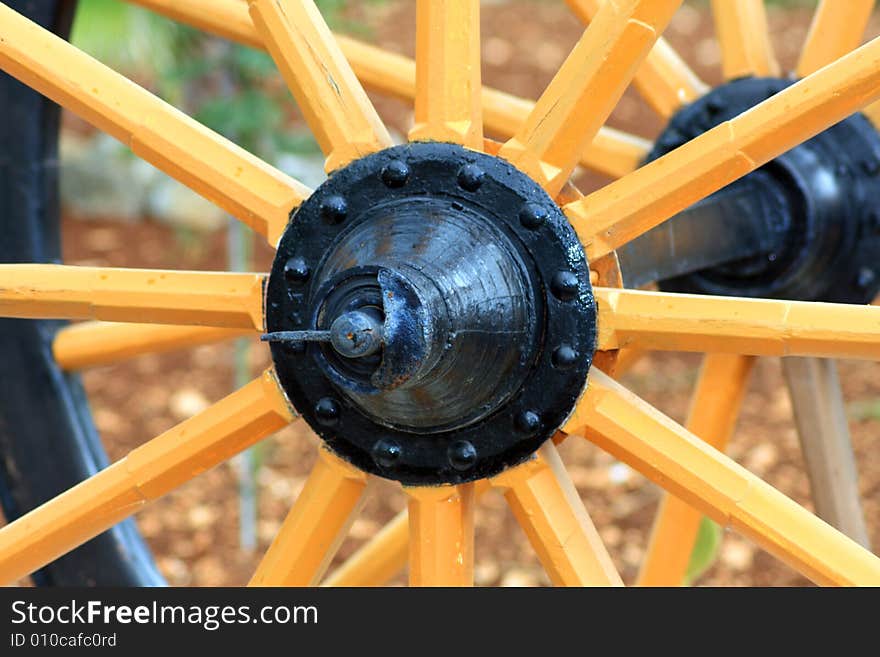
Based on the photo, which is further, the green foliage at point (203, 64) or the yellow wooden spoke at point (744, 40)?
the green foliage at point (203, 64)

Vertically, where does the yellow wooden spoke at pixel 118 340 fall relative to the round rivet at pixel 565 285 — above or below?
above

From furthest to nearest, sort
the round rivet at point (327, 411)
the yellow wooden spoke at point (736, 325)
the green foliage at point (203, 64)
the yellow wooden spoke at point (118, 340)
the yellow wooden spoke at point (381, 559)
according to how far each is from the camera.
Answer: the green foliage at point (203, 64) → the yellow wooden spoke at point (381, 559) → the yellow wooden spoke at point (118, 340) → the round rivet at point (327, 411) → the yellow wooden spoke at point (736, 325)

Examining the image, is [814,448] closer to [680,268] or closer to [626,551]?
[680,268]

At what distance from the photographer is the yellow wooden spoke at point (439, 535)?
3.72ft

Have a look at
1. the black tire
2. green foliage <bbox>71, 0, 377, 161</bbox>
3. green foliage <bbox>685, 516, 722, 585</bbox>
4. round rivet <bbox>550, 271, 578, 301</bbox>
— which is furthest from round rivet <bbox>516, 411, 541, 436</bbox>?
green foliage <bbox>71, 0, 377, 161</bbox>

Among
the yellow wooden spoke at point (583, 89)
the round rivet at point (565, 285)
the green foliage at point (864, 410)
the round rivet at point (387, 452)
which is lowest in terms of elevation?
the round rivet at point (387, 452)

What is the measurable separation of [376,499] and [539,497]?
6.57ft

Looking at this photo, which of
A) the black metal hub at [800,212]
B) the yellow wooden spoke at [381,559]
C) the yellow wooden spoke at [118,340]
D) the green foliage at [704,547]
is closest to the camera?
the black metal hub at [800,212]

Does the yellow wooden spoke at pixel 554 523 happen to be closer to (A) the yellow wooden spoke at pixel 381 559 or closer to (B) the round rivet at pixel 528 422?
(B) the round rivet at pixel 528 422

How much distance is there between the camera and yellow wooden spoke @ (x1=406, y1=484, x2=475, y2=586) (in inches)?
44.7

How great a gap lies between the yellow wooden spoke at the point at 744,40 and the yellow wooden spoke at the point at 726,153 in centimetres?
61

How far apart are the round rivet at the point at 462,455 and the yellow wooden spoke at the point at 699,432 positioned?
0.64 m

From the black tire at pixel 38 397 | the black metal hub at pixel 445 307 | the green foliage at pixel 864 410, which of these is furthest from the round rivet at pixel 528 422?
the green foliage at pixel 864 410

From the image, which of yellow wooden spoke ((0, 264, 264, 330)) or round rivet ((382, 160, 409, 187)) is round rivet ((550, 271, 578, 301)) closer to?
round rivet ((382, 160, 409, 187))
